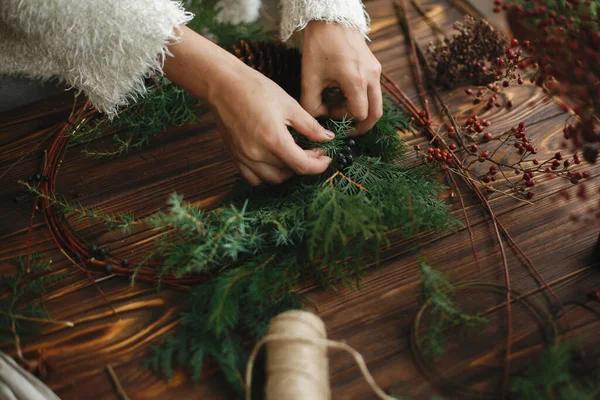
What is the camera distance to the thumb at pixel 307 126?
840 mm

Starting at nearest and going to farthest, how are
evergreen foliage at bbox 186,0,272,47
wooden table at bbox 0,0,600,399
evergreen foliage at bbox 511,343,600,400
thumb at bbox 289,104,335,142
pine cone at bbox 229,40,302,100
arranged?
evergreen foliage at bbox 511,343,600,400 → wooden table at bbox 0,0,600,399 → thumb at bbox 289,104,335,142 → pine cone at bbox 229,40,302,100 → evergreen foliage at bbox 186,0,272,47

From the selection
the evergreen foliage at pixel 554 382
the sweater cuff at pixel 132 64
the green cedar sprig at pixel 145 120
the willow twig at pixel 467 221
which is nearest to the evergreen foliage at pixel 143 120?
the green cedar sprig at pixel 145 120

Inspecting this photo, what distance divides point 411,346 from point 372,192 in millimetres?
256

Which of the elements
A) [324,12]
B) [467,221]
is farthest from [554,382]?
[324,12]

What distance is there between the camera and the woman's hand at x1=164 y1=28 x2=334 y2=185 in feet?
2.65

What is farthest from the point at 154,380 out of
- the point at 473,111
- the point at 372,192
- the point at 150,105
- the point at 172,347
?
the point at 473,111

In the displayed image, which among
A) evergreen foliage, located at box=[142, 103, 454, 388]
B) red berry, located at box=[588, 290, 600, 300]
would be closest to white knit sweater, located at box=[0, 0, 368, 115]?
evergreen foliage, located at box=[142, 103, 454, 388]

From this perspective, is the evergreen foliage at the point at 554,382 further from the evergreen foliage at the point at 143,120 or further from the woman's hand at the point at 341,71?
the evergreen foliage at the point at 143,120

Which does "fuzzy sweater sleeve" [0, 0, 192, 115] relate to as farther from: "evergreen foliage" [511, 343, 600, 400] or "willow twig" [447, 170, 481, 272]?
"evergreen foliage" [511, 343, 600, 400]

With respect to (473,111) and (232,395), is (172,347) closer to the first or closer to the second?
(232,395)

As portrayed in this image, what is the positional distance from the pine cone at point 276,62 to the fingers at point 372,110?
0.16 meters

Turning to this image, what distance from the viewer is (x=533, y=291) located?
2.66 feet

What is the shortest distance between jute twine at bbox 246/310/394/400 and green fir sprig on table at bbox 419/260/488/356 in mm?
113

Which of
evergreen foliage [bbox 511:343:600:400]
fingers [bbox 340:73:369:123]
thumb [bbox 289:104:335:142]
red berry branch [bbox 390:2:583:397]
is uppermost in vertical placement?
fingers [bbox 340:73:369:123]
